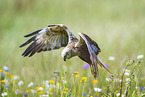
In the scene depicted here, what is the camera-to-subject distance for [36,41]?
303 centimetres

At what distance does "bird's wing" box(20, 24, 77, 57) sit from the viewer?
3.00 m

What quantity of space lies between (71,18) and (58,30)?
6564 millimetres

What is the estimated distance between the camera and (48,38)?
10.3ft

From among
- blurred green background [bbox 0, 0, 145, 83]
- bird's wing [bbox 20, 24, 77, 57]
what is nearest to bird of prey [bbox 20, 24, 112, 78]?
bird's wing [bbox 20, 24, 77, 57]

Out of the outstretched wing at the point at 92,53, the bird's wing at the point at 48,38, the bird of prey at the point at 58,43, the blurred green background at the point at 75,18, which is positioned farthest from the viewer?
the blurred green background at the point at 75,18

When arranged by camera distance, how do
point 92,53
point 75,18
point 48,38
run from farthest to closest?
point 75,18, point 48,38, point 92,53

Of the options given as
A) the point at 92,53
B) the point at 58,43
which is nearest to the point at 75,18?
the point at 58,43

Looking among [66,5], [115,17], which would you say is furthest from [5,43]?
[115,17]

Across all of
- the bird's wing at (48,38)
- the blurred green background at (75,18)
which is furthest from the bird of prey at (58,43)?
the blurred green background at (75,18)

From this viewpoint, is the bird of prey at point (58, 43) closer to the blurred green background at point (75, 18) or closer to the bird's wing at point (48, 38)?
the bird's wing at point (48, 38)

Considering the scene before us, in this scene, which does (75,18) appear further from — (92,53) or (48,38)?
(92,53)

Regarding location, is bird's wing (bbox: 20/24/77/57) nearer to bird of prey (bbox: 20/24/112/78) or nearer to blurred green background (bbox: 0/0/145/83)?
bird of prey (bbox: 20/24/112/78)

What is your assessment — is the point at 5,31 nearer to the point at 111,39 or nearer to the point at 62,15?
the point at 62,15

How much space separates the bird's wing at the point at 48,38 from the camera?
9.84ft
